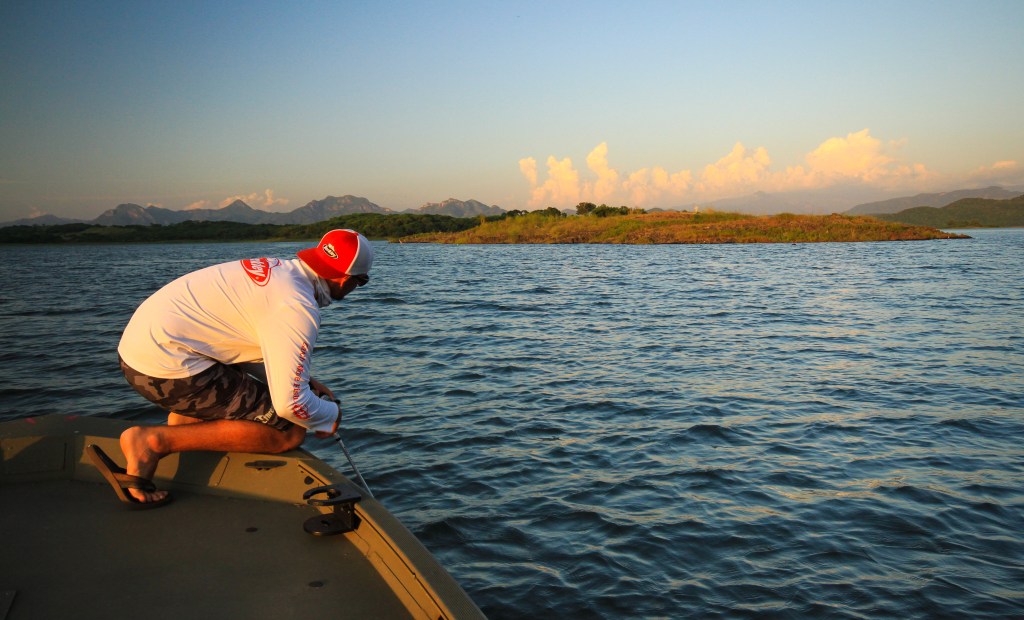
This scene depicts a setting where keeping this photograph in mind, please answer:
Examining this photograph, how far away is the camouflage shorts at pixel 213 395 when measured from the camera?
15.1 feet

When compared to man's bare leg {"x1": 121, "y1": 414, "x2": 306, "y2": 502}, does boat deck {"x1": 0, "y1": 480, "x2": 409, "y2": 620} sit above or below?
below

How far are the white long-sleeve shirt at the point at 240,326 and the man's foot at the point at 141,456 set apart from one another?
401 millimetres

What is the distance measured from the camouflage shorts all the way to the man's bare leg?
2.5 inches

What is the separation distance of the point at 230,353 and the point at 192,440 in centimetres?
61

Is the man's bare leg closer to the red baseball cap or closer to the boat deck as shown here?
the boat deck

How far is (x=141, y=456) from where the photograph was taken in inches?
170

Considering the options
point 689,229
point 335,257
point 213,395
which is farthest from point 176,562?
point 689,229

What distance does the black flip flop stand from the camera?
421 cm

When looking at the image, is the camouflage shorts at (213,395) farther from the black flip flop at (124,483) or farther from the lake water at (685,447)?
the lake water at (685,447)

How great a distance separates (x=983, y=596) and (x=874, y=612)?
93 centimetres

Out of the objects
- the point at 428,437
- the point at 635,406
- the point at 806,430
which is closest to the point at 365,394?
the point at 428,437

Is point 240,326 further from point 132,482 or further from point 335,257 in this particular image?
point 132,482

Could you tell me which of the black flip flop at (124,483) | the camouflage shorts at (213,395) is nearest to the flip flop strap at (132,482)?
the black flip flop at (124,483)

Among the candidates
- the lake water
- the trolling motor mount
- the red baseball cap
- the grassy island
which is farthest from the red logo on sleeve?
the grassy island
